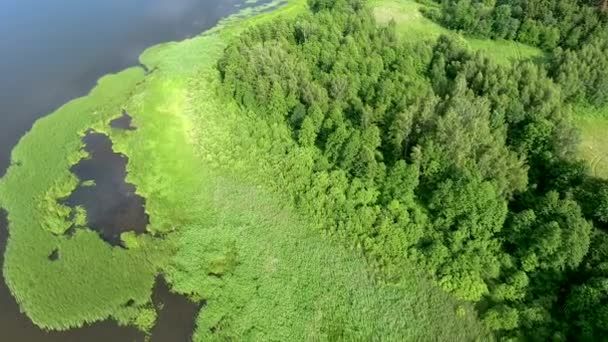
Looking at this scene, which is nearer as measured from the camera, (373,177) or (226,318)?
(226,318)

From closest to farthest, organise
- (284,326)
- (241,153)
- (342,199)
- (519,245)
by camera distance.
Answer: (284,326) < (519,245) < (342,199) < (241,153)

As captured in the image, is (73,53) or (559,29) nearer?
(73,53)

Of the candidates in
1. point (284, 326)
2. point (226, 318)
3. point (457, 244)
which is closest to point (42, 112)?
point (226, 318)

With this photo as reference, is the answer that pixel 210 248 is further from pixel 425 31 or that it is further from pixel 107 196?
pixel 425 31

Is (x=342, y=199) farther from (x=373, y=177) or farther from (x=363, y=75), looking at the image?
(x=363, y=75)

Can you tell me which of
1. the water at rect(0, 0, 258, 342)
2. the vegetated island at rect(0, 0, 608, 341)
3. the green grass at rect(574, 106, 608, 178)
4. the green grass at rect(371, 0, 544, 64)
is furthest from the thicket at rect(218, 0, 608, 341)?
the water at rect(0, 0, 258, 342)

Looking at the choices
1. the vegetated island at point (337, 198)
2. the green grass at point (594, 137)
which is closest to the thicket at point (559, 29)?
the vegetated island at point (337, 198)

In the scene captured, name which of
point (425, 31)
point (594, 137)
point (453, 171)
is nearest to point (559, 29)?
point (425, 31)

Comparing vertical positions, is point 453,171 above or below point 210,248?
above
